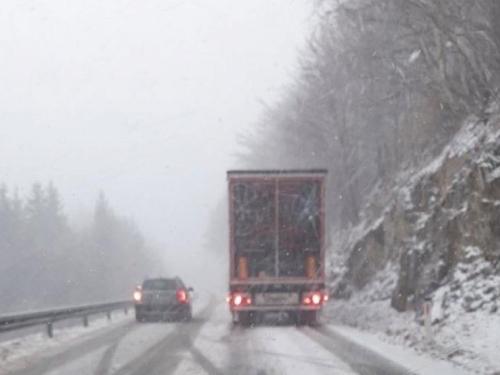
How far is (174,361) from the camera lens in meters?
14.6

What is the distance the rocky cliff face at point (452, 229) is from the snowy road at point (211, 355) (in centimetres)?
260

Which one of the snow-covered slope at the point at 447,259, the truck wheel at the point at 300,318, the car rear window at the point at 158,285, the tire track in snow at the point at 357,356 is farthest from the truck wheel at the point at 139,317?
the tire track in snow at the point at 357,356

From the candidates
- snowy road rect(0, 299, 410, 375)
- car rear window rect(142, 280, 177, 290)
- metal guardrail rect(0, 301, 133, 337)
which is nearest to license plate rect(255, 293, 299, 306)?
snowy road rect(0, 299, 410, 375)

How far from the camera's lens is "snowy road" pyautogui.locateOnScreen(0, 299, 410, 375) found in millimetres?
13266

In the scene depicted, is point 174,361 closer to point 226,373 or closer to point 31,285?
point 226,373

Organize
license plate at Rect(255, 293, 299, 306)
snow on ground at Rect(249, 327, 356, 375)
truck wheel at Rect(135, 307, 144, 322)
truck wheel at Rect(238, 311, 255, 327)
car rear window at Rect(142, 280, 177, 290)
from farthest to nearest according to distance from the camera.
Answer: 1. car rear window at Rect(142, 280, 177, 290)
2. truck wheel at Rect(135, 307, 144, 322)
3. truck wheel at Rect(238, 311, 255, 327)
4. license plate at Rect(255, 293, 299, 306)
5. snow on ground at Rect(249, 327, 356, 375)

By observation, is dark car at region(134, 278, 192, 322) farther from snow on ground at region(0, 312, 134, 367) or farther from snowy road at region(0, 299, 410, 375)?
snowy road at region(0, 299, 410, 375)

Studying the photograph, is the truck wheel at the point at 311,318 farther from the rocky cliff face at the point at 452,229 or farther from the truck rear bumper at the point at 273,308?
the rocky cliff face at the point at 452,229

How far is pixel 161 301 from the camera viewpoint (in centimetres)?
2795

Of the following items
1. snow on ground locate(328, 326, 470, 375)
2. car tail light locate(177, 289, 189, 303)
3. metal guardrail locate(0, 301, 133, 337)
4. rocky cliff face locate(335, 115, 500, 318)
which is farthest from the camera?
car tail light locate(177, 289, 189, 303)

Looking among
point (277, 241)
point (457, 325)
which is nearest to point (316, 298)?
point (277, 241)

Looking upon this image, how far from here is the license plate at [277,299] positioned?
77.1 feet

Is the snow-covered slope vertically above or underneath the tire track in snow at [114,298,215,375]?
above

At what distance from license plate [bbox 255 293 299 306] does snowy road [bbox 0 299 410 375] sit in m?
1.29
